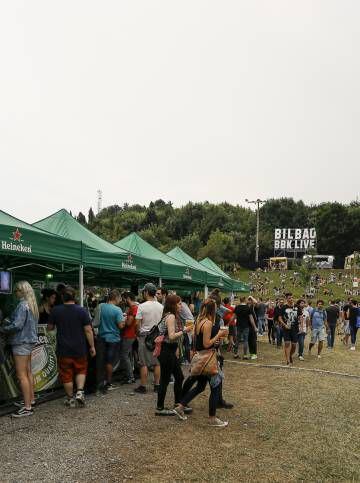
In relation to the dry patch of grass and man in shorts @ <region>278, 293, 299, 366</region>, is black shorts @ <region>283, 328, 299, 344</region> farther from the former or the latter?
the dry patch of grass

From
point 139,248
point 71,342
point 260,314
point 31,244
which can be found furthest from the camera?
point 260,314

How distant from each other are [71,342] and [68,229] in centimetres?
380

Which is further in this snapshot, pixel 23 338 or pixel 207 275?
pixel 207 275

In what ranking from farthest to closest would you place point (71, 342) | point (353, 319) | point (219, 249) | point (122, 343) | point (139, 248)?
point (219, 249) < point (353, 319) < point (139, 248) < point (122, 343) < point (71, 342)

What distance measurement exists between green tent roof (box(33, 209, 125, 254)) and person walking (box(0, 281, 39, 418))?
127 inches

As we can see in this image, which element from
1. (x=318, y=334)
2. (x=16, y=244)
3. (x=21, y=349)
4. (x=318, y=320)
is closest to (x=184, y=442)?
(x=21, y=349)

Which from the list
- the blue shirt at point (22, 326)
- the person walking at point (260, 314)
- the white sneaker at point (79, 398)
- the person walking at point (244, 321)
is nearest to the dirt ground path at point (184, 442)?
the white sneaker at point (79, 398)

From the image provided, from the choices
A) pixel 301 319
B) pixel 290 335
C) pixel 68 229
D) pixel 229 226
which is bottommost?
pixel 290 335

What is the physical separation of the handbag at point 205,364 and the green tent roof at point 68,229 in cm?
398

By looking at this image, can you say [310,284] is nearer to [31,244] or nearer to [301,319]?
[301,319]

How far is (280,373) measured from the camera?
34.4ft

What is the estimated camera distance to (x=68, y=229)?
32.8ft

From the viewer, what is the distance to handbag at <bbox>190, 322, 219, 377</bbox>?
5965mm

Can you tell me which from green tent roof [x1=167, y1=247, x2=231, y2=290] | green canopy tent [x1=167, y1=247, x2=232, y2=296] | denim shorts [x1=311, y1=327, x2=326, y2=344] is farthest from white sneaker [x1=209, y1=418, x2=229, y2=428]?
green tent roof [x1=167, y1=247, x2=231, y2=290]
